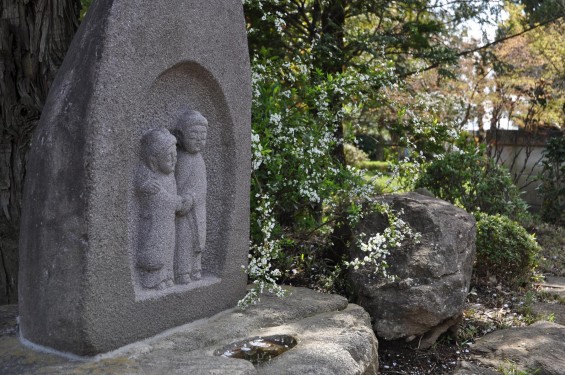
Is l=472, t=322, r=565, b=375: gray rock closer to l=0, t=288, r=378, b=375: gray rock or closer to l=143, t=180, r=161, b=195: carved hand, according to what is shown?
l=0, t=288, r=378, b=375: gray rock

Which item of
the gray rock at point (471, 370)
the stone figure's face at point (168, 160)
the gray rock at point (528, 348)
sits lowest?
the gray rock at point (471, 370)

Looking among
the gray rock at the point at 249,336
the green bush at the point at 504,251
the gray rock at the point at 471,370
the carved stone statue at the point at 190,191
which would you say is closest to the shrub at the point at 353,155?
the green bush at the point at 504,251

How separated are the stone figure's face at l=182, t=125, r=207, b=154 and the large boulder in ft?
6.01

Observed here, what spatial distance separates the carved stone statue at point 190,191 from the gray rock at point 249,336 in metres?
0.39

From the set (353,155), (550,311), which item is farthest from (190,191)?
(353,155)

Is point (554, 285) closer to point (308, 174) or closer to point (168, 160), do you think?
point (308, 174)

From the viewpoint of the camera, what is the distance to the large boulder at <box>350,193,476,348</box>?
4500mm

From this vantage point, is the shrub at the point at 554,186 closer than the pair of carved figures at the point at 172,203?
No

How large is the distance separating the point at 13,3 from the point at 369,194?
3.11 m

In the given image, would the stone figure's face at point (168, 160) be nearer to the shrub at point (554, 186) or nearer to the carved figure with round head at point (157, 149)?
the carved figure with round head at point (157, 149)

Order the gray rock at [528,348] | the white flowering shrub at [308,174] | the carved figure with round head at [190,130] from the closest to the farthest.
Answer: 1. the carved figure with round head at [190,130]
2. the gray rock at [528,348]
3. the white flowering shrub at [308,174]

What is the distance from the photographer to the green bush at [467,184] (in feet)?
23.5

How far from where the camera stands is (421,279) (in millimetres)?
4578

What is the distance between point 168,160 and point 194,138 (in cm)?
29
